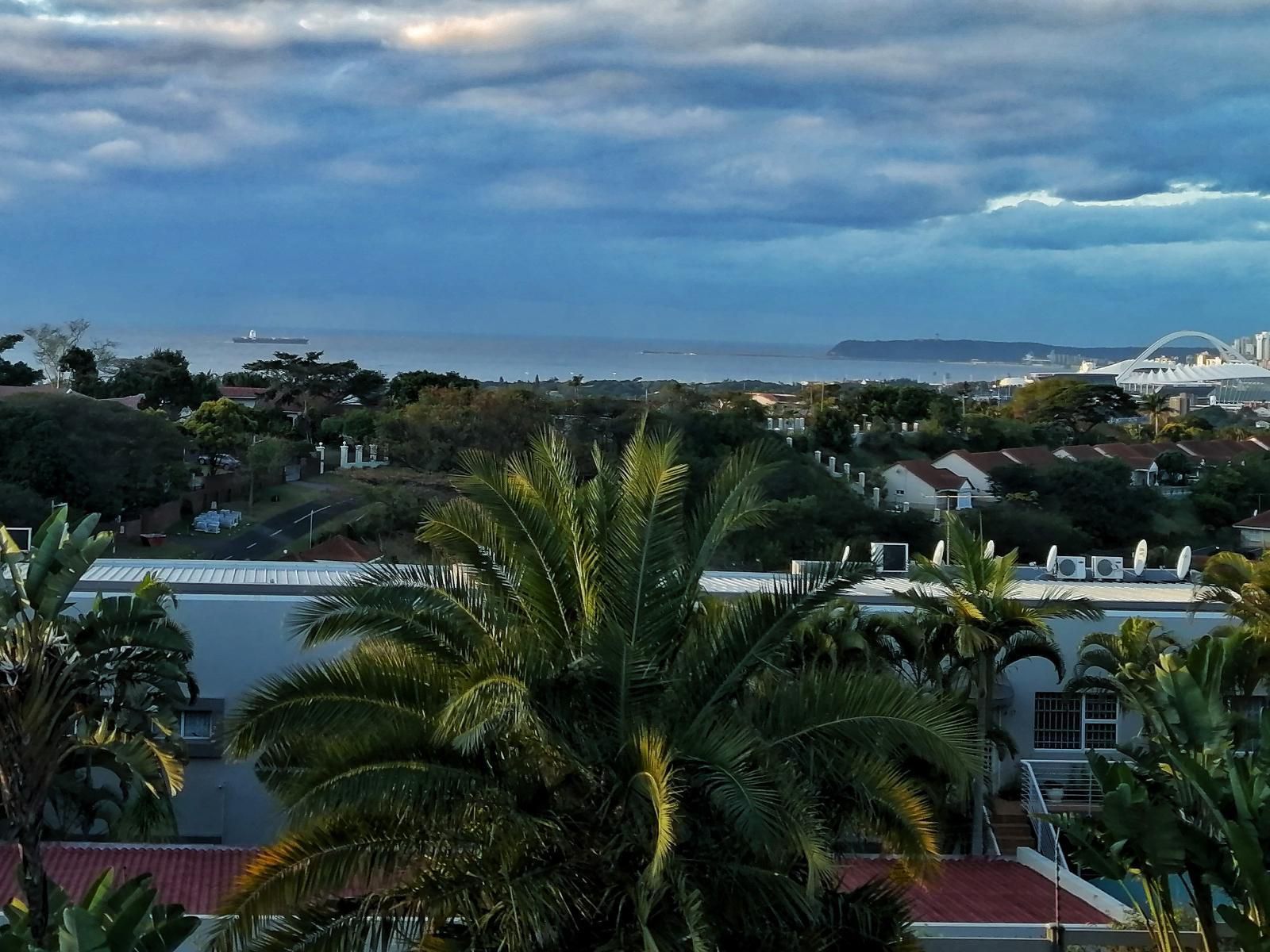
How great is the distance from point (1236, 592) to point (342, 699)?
13641mm

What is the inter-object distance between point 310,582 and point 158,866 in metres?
5.83

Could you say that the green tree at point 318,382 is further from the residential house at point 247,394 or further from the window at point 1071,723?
the window at point 1071,723

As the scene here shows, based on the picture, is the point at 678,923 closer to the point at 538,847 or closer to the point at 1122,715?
the point at 538,847

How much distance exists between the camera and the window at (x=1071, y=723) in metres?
18.8

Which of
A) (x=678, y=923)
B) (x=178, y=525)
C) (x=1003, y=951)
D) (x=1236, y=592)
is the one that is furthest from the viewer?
(x=178, y=525)

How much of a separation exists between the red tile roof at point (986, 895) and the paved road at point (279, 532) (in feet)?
95.9

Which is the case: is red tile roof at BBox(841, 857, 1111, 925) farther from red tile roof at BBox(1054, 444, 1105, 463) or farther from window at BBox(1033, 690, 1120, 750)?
red tile roof at BBox(1054, 444, 1105, 463)

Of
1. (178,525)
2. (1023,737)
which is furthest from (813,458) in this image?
(1023,737)

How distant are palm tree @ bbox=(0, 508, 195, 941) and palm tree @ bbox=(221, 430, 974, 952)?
1.93 metres

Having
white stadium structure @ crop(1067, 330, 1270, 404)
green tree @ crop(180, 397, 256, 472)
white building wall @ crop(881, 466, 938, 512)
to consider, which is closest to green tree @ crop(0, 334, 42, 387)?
green tree @ crop(180, 397, 256, 472)

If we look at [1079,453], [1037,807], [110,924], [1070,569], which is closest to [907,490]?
[1079,453]

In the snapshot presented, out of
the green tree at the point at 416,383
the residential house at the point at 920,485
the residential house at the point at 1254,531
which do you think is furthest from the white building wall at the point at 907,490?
the green tree at the point at 416,383

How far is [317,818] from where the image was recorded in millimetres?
8031

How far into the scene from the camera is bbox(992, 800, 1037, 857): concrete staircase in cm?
1753
